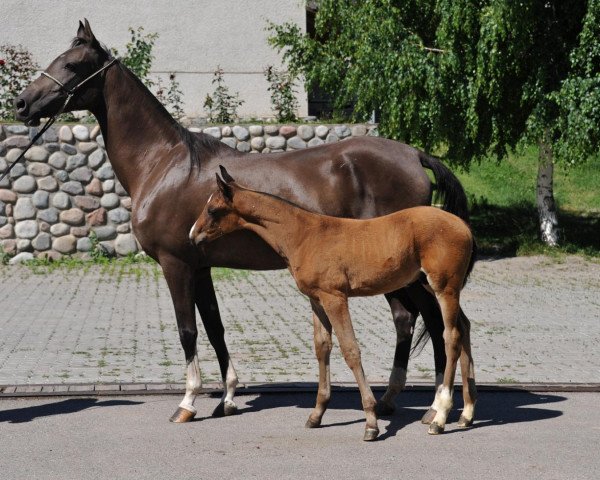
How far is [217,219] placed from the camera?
6.32 m

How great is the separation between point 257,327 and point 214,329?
134 inches

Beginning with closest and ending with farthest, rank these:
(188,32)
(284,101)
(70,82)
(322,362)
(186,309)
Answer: (322,362), (186,309), (70,82), (284,101), (188,32)

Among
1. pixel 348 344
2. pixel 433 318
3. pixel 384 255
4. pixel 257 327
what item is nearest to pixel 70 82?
pixel 384 255

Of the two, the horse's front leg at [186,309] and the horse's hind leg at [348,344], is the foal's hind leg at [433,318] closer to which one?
the horse's hind leg at [348,344]

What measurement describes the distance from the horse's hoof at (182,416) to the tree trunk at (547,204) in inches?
442

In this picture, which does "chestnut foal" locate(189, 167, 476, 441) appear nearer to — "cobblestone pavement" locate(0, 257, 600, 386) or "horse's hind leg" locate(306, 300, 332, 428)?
"horse's hind leg" locate(306, 300, 332, 428)

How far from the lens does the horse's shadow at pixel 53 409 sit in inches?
268

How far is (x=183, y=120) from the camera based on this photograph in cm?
1784

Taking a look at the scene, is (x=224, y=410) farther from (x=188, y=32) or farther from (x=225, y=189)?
(x=188, y=32)

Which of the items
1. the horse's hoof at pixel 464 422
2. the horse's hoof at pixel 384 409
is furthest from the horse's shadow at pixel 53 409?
the horse's hoof at pixel 464 422

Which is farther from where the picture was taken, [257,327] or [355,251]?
[257,327]

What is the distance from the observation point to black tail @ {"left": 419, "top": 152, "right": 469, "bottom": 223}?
7027 mm

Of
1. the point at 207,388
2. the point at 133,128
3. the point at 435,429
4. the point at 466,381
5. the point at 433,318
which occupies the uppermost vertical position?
the point at 133,128

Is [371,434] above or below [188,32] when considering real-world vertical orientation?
below
